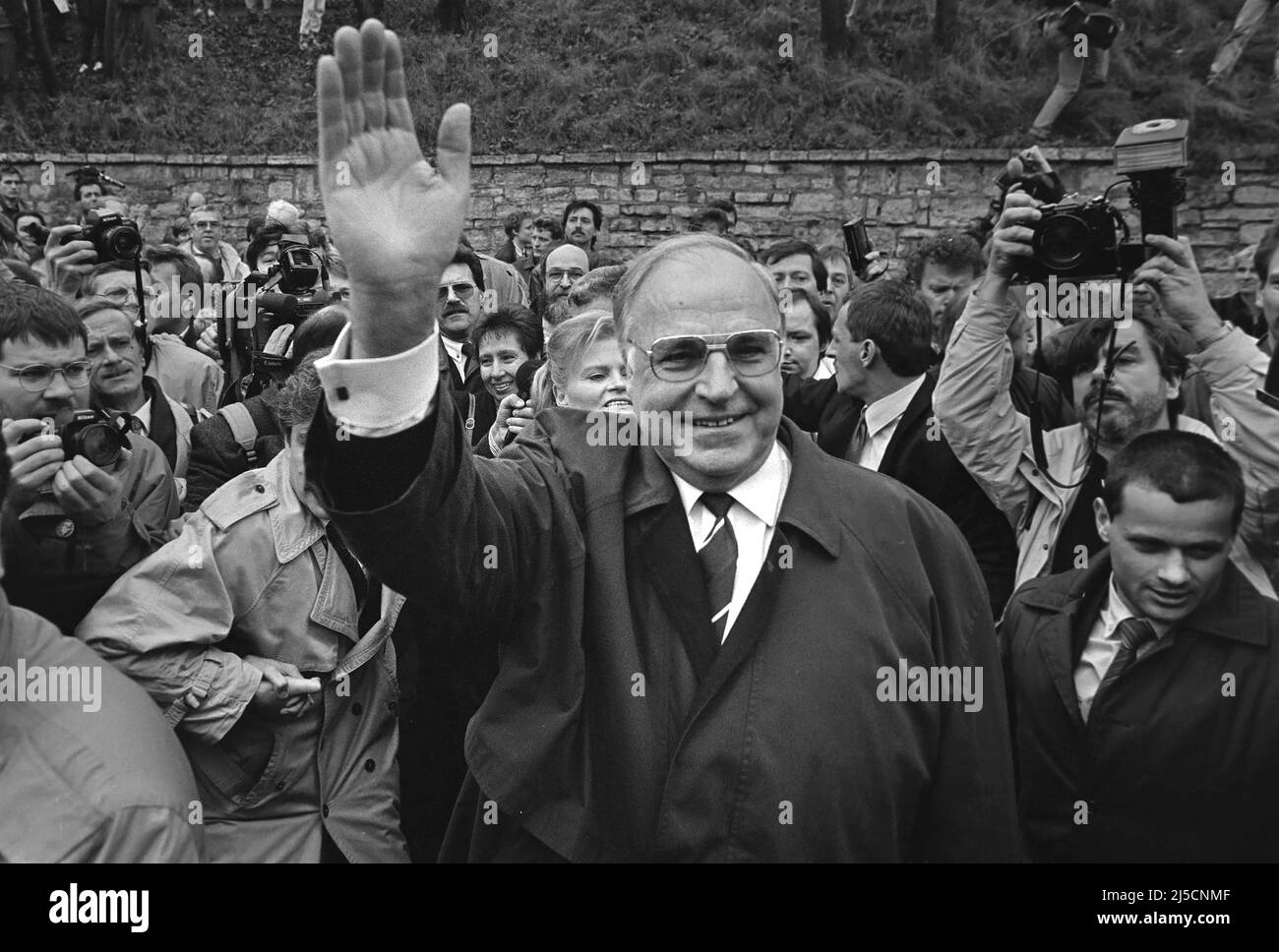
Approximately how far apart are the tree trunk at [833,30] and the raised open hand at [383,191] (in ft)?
45.6

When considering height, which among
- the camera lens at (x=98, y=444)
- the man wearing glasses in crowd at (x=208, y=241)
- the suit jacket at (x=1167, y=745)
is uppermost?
the man wearing glasses in crowd at (x=208, y=241)

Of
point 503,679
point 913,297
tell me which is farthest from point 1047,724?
point 913,297

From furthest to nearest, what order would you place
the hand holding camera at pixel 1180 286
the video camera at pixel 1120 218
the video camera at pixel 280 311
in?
the video camera at pixel 280 311 → the video camera at pixel 1120 218 → the hand holding camera at pixel 1180 286

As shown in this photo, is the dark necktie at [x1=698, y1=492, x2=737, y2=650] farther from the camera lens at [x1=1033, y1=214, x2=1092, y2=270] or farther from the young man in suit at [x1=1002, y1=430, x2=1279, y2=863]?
the camera lens at [x1=1033, y1=214, x2=1092, y2=270]

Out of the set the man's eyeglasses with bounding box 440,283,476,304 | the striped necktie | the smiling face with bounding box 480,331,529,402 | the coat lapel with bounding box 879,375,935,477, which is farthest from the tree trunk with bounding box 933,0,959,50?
the striped necktie

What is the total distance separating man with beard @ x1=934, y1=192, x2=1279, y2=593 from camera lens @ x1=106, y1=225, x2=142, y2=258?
2.80m

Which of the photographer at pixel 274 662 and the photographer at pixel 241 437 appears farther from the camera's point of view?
the photographer at pixel 241 437

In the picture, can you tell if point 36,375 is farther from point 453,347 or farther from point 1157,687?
point 1157,687

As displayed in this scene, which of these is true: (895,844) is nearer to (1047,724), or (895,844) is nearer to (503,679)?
(503,679)

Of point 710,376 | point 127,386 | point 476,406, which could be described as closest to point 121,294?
point 127,386

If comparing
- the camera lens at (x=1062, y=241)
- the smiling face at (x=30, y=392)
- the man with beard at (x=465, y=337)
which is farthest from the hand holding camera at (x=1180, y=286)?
the smiling face at (x=30, y=392)

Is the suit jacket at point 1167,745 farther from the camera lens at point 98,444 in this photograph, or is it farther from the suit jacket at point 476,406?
the suit jacket at point 476,406

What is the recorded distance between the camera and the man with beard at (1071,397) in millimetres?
3318

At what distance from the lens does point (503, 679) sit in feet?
6.67
